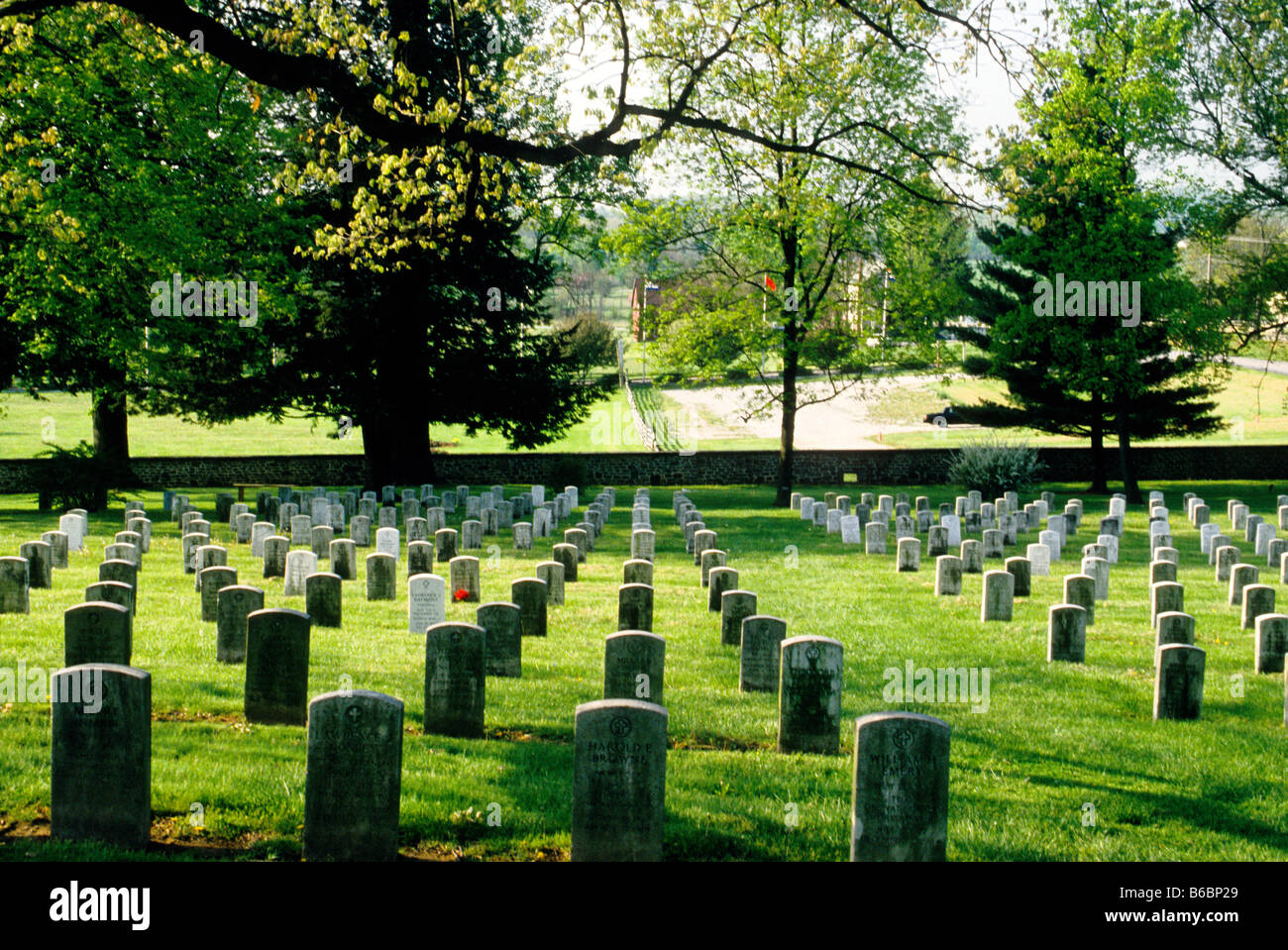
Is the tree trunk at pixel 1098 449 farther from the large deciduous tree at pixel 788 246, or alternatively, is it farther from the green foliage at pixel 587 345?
the green foliage at pixel 587 345

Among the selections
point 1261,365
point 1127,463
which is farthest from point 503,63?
point 1261,365

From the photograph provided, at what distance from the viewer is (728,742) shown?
839cm

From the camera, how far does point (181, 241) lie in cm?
2405

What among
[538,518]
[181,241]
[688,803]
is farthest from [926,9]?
[181,241]

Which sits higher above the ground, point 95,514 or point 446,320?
point 446,320

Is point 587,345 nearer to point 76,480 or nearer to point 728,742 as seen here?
point 76,480

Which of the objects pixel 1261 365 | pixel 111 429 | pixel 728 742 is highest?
pixel 1261 365

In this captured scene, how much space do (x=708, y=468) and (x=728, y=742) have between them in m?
28.4

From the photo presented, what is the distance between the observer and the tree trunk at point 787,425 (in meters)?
29.6

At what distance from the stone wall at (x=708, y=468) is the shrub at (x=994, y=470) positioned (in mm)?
5282

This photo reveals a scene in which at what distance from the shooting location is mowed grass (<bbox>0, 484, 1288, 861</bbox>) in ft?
20.6

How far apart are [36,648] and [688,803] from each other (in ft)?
22.2

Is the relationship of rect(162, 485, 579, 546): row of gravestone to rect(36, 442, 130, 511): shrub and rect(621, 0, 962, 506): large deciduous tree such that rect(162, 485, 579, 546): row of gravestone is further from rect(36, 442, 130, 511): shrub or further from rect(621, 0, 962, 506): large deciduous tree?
rect(621, 0, 962, 506): large deciduous tree

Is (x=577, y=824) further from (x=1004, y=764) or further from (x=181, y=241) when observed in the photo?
(x=181, y=241)
